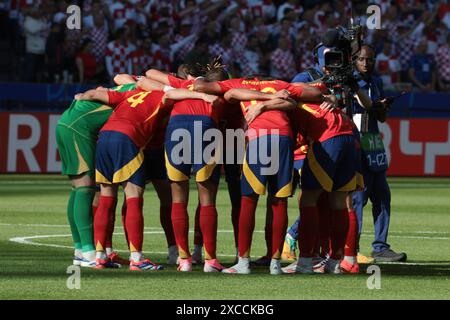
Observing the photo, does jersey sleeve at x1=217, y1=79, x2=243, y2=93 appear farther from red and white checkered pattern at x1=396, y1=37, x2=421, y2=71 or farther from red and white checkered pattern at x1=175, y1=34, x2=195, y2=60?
red and white checkered pattern at x1=396, y1=37, x2=421, y2=71

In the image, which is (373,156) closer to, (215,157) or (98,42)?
(215,157)

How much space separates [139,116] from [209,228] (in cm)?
127

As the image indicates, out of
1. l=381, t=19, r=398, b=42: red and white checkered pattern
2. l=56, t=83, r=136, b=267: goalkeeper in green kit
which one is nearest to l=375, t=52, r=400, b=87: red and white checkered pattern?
l=381, t=19, r=398, b=42: red and white checkered pattern

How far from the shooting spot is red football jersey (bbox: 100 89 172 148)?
12477 mm

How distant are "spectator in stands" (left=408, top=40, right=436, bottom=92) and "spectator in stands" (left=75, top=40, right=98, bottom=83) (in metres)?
7.72

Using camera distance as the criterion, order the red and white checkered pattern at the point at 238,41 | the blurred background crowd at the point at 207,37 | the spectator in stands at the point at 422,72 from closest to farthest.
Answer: the blurred background crowd at the point at 207,37
the red and white checkered pattern at the point at 238,41
the spectator in stands at the point at 422,72

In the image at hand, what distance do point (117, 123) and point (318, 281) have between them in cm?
248

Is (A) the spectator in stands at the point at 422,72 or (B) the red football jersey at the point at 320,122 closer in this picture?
(B) the red football jersey at the point at 320,122

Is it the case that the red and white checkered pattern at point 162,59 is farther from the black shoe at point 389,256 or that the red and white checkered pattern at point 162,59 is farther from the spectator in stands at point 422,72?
the black shoe at point 389,256

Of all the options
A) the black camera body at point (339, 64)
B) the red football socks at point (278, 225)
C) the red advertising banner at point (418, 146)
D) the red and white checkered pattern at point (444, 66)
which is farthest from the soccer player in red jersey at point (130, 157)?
the red and white checkered pattern at point (444, 66)

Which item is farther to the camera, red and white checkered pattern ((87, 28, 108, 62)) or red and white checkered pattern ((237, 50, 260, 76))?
red and white checkered pattern ((237, 50, 260, 76))

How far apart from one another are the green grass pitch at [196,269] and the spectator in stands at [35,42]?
21.3 feet

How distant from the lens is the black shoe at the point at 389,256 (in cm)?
1406

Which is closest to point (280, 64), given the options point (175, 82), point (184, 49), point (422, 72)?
point (184, 49)
